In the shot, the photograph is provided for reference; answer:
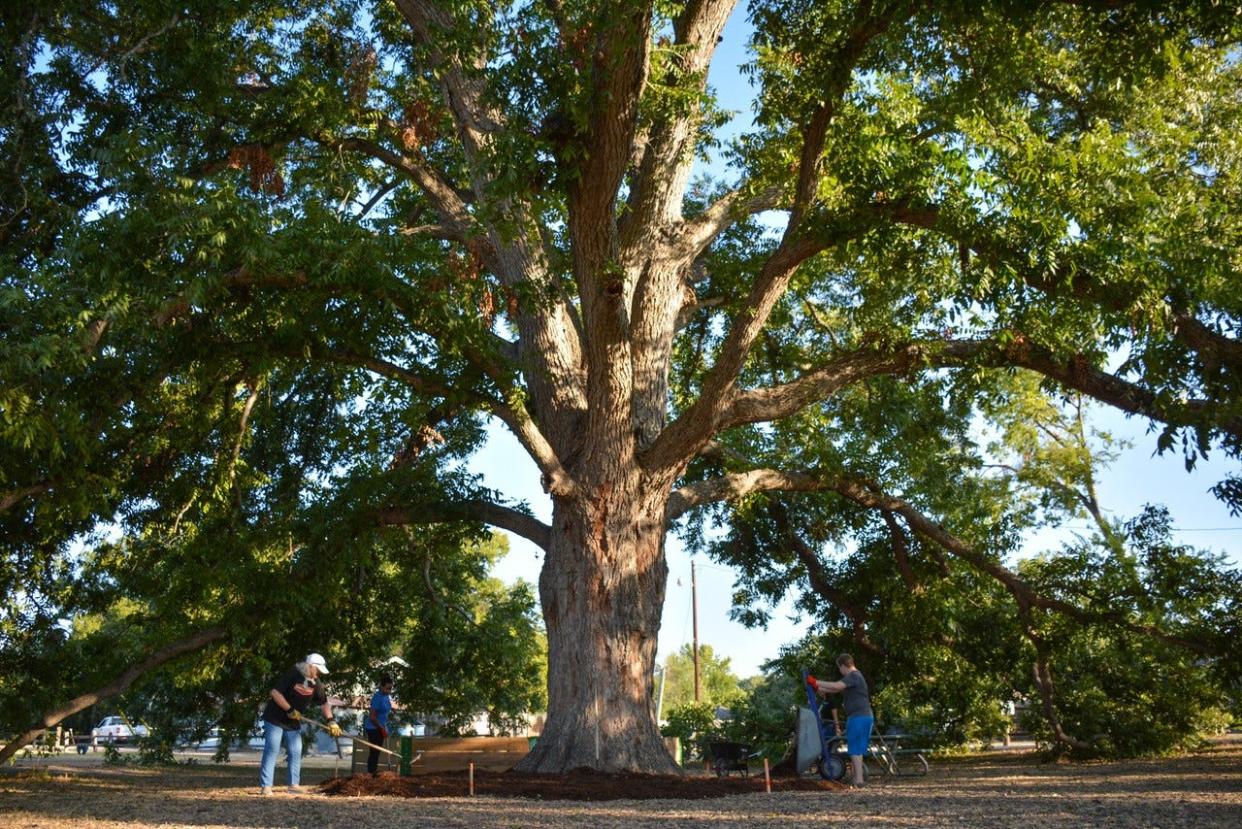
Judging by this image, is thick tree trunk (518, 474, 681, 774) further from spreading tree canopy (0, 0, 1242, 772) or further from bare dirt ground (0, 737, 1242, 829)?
bare dirt ground (0, 737, 1242, 829)

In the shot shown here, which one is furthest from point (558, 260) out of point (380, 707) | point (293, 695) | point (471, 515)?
point (380, 707)

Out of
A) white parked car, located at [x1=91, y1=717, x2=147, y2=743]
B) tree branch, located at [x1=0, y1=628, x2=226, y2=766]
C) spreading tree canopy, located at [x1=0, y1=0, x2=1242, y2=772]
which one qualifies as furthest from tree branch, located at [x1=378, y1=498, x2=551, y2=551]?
white parked car, located at [x1=91, y1=717, x2=147, y2=743]

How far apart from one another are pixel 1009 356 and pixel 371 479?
8.07 meters

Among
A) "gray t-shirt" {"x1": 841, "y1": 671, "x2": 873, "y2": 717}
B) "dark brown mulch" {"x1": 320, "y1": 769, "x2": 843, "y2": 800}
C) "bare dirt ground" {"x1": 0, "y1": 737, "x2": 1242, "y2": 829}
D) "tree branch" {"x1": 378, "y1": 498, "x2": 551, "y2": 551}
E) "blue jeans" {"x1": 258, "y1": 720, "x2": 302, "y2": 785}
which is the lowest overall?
"bare dirt ground" {"x1": 0, "y1": 737, "x2": 1242, "y2": 829}

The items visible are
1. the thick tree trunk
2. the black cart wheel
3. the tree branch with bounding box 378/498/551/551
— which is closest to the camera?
the thick tree trunk

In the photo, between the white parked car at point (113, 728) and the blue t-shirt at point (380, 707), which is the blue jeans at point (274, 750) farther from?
the white parked car at point (113, 728)

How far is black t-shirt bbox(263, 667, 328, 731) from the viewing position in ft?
34.8

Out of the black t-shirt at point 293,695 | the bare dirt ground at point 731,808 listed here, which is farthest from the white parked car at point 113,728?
the black t-shirt at point 293,695

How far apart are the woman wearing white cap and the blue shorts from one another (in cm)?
543

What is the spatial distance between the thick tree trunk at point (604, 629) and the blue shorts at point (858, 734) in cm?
191

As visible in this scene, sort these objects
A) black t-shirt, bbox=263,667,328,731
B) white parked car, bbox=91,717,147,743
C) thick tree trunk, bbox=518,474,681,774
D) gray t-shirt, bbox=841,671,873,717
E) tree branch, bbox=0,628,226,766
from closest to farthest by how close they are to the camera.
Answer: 1. gray t-shirt, bbox=841,671,873,717
2. black t-shirt, bbox=263,667,328,731
3. thick tree trunk, bbox=518,474,681,774
4. tree branch, bbox=0,628,226,766
5. white parked car, bbox=91,717,147,743

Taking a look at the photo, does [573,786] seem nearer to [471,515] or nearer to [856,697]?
[856,697]

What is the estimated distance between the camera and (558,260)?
1212 centimetres

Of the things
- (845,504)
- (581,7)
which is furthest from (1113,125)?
(581,7)
